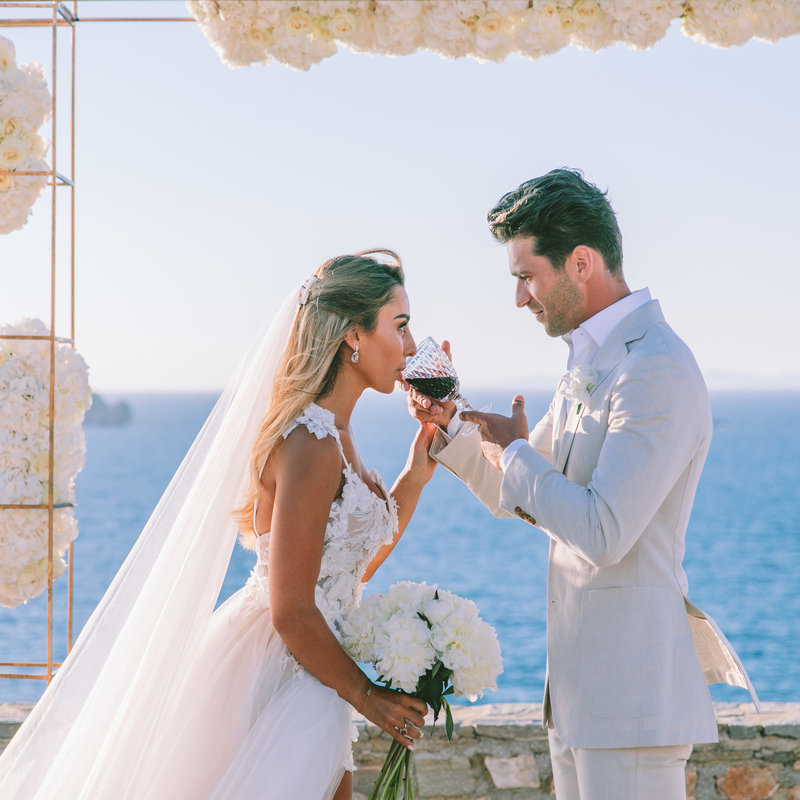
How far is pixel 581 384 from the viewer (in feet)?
8.33

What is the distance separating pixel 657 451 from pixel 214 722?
4.49ft

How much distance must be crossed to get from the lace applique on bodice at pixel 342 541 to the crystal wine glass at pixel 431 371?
0.89 ft

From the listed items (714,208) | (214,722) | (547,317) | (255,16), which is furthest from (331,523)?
(714,208)

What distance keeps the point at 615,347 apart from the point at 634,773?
1053 mm

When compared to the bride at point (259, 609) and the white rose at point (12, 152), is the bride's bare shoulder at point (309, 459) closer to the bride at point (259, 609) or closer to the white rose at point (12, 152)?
the bride at point (259, 609)

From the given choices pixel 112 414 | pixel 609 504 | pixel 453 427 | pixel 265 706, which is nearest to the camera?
pixel 609 504

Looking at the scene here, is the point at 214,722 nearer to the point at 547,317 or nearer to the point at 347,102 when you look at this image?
the point at 547,317

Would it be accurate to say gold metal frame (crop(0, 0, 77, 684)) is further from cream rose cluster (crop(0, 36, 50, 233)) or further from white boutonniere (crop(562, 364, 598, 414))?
white boutonniere (crop(562, 364, 598, 414))

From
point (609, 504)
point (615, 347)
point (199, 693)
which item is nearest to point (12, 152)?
point (199, 693)

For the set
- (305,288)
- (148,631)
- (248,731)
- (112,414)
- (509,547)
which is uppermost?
(305,288)

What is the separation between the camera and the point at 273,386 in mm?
2877

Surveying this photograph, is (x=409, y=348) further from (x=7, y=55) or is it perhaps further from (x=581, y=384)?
(x=7, y=55)

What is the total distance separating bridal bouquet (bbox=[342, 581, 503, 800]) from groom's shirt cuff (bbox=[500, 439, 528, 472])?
422 mm

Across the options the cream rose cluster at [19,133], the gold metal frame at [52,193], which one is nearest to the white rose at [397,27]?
the gold metal frame at [52,193]
